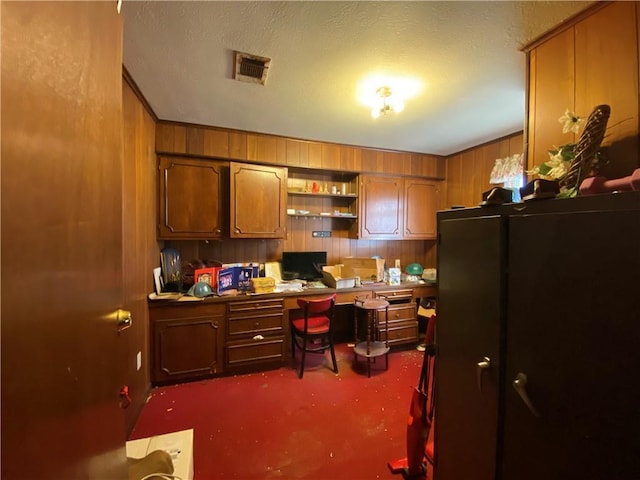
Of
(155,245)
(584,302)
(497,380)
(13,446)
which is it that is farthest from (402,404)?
(155,245)

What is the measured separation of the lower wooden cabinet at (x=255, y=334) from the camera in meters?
2.80

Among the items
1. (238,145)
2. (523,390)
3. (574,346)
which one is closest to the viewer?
(574,346)

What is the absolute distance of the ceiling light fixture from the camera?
6.84 ft

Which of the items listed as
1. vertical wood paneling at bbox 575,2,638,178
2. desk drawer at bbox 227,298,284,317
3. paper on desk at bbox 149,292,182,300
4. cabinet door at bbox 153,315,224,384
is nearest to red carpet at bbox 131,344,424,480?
cabinet door at bbox 153,315,224,384

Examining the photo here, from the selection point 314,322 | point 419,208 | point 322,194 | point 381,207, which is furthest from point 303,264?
point 419,208

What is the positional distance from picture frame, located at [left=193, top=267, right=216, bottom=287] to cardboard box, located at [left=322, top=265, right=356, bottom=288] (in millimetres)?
1311

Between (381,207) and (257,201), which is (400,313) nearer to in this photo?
(381,207)

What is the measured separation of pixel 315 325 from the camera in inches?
114

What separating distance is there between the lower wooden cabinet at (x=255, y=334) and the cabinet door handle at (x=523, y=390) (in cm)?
232

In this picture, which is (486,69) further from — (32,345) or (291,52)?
(32,345)

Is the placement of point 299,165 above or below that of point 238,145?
below

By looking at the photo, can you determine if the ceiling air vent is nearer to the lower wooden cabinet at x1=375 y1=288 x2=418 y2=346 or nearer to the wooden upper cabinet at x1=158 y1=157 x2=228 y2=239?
the wooden upper cabinet at x1=158 y1=157 x2=228 y2=239

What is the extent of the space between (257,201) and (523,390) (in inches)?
106

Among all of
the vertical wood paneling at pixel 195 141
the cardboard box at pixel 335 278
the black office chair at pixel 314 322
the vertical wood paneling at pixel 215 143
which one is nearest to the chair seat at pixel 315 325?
the black office chair at pixel 314 322
